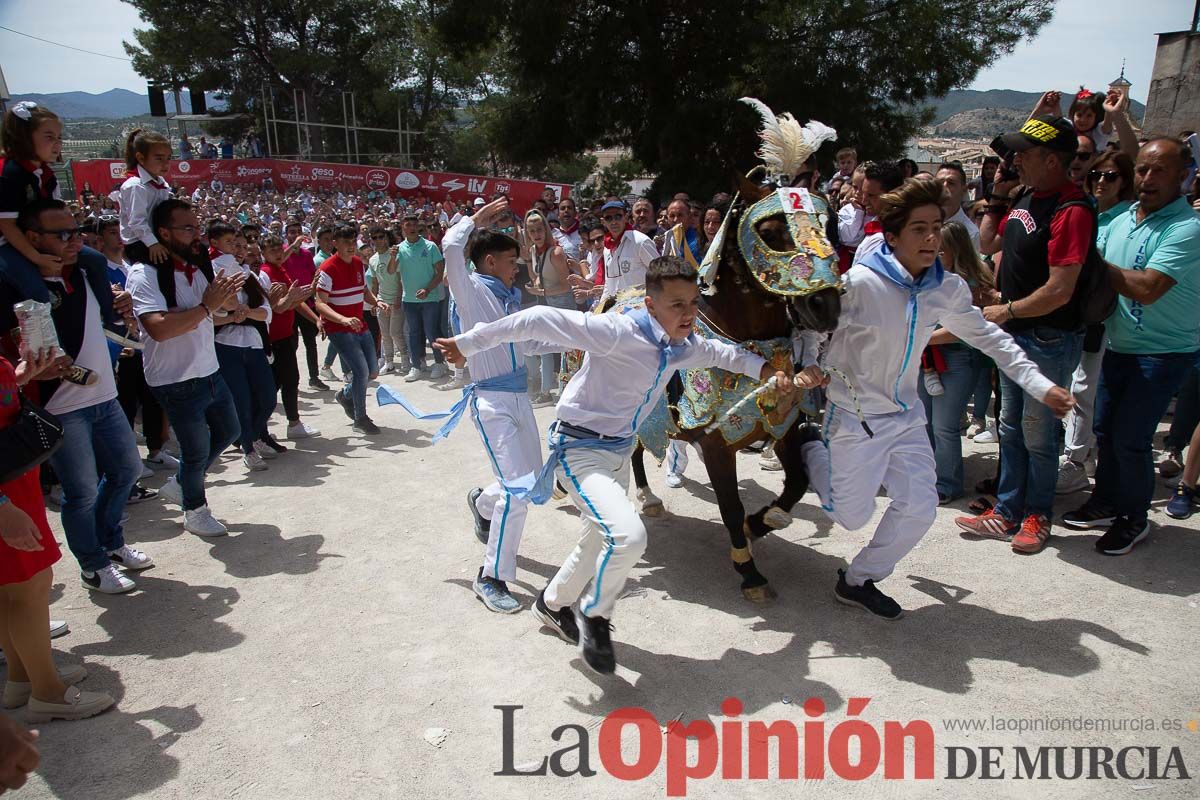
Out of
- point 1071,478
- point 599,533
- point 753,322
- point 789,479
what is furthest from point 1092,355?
point 599,533

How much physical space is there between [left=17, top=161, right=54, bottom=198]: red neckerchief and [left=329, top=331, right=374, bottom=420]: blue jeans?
2936 millimetres

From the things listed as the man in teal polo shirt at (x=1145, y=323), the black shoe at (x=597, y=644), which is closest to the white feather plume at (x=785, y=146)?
the man in teal polo shirt at (x=1145, y=323)

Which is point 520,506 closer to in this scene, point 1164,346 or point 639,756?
point 639,756

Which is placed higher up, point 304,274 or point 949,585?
point 304,274

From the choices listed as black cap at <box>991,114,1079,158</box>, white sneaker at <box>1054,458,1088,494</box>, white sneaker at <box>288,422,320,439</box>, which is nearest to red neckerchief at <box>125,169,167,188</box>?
white sneaker at <box>288,422,320,439</box>

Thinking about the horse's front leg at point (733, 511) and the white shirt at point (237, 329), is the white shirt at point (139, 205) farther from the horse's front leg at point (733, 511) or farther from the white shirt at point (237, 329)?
the horse's front leg at point (733, 511)

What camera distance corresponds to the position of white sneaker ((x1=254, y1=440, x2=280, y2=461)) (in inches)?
280

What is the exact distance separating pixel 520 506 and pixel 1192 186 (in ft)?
18.9

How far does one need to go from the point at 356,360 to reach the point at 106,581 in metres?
3.65

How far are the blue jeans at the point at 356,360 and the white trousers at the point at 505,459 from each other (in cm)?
376

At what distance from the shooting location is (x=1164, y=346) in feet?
14.4

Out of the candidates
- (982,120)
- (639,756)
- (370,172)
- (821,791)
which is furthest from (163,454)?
(982,120)

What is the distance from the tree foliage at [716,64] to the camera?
1814 cm

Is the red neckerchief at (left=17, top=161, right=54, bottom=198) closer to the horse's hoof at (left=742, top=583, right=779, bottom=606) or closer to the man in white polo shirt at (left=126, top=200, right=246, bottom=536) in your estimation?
the man in white polo shirt at (left=126, top=200, right=246, bottom=536)
